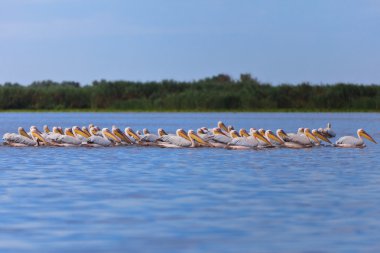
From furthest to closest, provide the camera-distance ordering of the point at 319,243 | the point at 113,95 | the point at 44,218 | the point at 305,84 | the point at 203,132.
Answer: the point at 113,95, the point at 305,84, the point at 203,132, the point at 44,218, the point at 319,243

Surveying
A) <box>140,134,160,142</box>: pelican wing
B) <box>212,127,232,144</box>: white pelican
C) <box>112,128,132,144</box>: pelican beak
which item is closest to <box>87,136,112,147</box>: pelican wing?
<box>112,128,132,144</box>: pelican beak

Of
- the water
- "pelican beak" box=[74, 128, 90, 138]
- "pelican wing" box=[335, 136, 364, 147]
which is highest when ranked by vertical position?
"pelican beak" box=[74, 128, 90, 138]

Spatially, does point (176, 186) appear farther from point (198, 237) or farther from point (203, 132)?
point (203, 132)

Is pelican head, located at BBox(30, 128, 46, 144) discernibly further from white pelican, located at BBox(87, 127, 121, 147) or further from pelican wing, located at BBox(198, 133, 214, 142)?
pelican wing, located at BBox(198, 133, 214, 142)

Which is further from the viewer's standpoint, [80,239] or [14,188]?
[14,188]

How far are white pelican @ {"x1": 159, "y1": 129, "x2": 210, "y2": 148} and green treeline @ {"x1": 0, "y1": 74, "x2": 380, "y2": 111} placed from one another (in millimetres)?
39495

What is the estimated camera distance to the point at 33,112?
75500mm

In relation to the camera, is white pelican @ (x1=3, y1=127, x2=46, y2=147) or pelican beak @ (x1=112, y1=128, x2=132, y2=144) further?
pelican beak @ (x1=112, y1=128, x2=132, y2=144)

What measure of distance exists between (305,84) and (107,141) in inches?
1664

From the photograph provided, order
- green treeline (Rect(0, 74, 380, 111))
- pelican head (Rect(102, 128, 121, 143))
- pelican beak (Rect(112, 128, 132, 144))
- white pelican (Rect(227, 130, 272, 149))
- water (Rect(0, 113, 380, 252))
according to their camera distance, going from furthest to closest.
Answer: green treeline (Rect(0, 74, 380, 111)) → pelican beak (Rect(112, 128, 132, 144)) → pelican head (Rect(102, 128, 121, 143)) → white pelican (Rect(227, 130, 272, 149)) → water (Rect(0, 113, 380, 252))

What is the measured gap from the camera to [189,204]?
468 inches

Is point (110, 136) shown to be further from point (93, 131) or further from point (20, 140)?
point (20, 140)

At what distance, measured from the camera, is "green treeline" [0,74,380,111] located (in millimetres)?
62969

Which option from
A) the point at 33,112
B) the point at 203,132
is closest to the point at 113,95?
the point at 33,112
